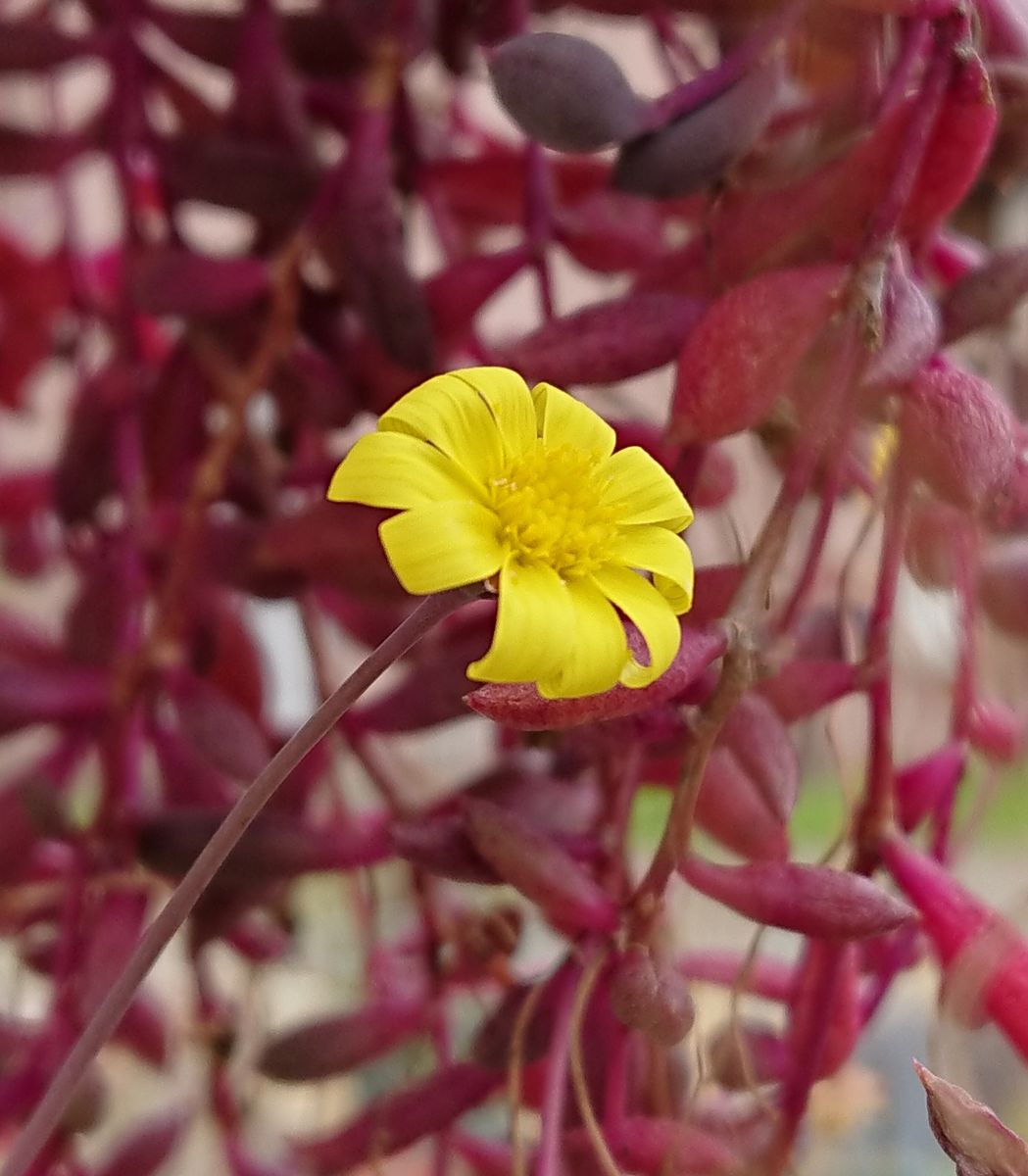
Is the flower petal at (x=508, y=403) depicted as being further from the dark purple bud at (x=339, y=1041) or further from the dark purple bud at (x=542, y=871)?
the dark purple bud at (x=339, y=1041)

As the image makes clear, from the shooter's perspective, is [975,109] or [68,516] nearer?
[975,109]

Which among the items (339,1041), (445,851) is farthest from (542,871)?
(339,1041)

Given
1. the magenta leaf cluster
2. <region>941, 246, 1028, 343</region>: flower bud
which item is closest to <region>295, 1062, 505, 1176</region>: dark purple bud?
the magenta leaf cluster

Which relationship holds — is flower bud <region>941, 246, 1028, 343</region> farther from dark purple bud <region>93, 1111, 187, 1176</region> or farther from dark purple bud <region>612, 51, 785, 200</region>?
dark purple bud <region>93, 1111, 187, 1176</region>

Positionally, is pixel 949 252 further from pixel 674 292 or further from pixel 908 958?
pixel 908 958

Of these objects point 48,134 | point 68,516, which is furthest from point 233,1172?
point 48,134
